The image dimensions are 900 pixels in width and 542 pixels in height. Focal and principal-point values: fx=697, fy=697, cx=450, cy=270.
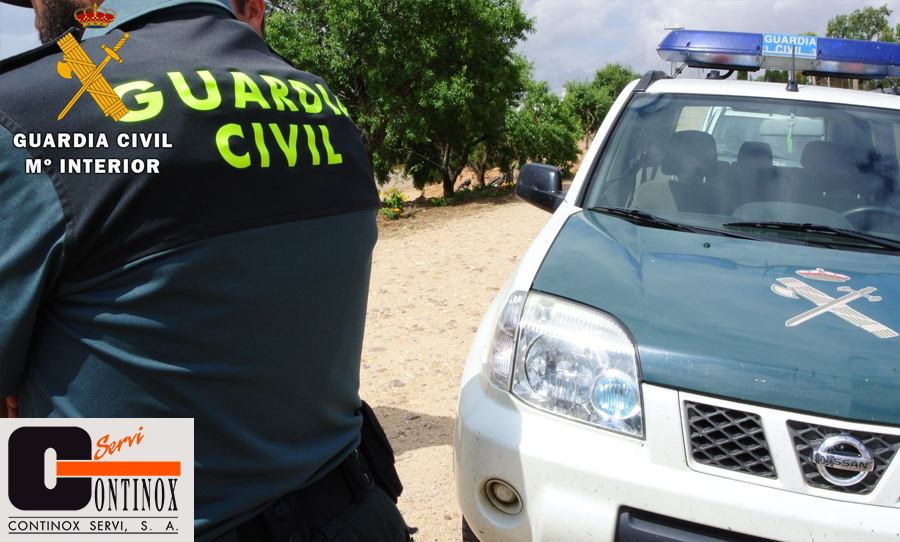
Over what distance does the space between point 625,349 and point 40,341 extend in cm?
140

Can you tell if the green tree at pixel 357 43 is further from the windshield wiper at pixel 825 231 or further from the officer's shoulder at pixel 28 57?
the officer's shoulder at pixel 28 57

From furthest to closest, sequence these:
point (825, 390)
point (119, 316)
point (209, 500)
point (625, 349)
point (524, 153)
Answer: point (524, 153), point (625, 349), point (825, 390), point (209, 500), point (119, 316)

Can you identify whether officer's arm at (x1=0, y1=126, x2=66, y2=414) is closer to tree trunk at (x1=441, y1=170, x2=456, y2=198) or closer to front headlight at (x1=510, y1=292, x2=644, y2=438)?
front headlight at (x1=510, y1=292, x2=644, y2=438)

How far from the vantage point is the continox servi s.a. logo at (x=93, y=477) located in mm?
1135

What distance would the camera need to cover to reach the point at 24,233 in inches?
39.8

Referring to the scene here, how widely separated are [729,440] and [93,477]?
1.45 metres

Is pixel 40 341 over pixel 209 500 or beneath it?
over

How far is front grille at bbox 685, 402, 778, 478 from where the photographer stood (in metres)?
1.77

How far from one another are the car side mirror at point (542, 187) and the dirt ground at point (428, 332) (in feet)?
4.38

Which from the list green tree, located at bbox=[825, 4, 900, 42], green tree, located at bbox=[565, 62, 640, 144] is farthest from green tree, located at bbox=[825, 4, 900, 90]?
green tree, located at bbox=[565, 62, 640, 144]

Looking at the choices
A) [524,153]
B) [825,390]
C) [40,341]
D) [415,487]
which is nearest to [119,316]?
[40,341]

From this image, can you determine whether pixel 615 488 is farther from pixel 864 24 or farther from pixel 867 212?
pixel 864 24

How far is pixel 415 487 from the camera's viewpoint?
10.5 feet

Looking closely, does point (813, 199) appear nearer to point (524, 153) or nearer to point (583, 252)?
point (583, 252)
